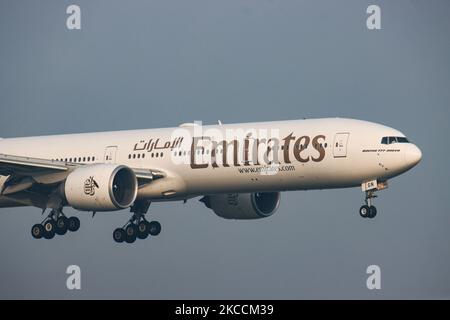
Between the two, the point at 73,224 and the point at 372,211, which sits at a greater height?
the point at 73,224

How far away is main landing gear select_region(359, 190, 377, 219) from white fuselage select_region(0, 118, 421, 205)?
82cm

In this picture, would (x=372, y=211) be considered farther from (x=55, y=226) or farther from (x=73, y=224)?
(x=55, y=226)

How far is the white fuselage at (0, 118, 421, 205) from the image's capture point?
75.5m

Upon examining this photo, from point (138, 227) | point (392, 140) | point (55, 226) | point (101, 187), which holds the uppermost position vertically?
point (392, 140)

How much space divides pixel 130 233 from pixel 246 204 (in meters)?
6.61

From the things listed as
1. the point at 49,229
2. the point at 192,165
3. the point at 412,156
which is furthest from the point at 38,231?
the point at 412,156

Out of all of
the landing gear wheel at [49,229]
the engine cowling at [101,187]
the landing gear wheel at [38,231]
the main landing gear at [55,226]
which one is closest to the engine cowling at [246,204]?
the engine cowling at [101,187]

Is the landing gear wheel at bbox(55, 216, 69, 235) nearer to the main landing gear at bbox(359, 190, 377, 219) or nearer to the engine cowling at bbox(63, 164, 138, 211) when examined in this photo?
the engine cowling at bbox(63, 164, 138, 211)

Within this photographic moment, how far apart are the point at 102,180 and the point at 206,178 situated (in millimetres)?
5228

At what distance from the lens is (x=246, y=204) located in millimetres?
85250

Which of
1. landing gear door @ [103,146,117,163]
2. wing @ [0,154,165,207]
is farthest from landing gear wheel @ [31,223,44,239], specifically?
landing gear door @ [103,146,117,163]

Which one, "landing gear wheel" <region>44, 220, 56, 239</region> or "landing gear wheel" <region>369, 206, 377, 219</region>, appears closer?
"landing gear wheel" <region>369, 206, 377, 219</region>
